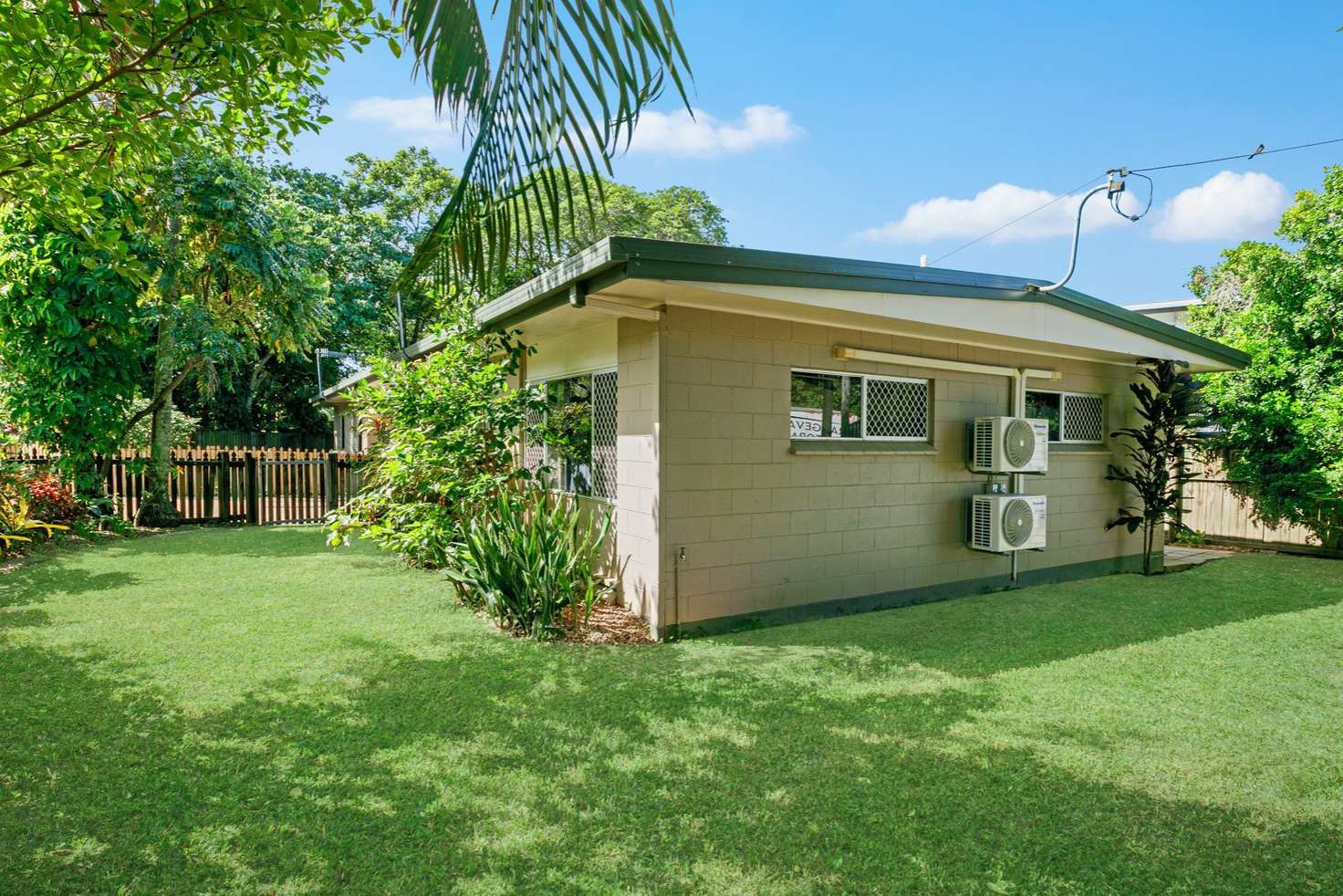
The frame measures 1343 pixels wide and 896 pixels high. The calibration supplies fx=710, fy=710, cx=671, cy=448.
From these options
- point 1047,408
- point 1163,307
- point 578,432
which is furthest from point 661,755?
point 1163,307

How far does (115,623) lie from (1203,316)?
51.8 ft

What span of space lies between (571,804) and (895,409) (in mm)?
4678

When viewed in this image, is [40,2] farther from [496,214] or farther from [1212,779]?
[1212,779]

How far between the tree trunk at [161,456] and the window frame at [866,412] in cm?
937

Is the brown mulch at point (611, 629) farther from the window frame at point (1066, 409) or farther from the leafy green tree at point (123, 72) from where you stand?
the window frame at point (1066, 409)

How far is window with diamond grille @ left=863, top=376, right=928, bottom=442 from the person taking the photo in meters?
6.18

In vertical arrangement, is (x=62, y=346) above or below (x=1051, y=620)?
above

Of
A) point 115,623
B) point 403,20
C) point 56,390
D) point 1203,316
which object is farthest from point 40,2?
point 1203,316

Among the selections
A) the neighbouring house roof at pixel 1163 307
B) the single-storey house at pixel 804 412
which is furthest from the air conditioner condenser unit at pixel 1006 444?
the neighbouring house roof at pixel 1163 307

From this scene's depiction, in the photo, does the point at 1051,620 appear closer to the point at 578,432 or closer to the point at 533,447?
the point at 578,432

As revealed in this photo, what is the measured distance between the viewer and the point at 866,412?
6145 mm

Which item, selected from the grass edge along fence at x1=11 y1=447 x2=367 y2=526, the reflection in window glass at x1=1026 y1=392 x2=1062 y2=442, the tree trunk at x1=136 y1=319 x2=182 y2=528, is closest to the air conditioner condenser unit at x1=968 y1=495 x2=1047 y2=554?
the reflection in window glass at x1=1026 y1=392 x2=1062 y2=442

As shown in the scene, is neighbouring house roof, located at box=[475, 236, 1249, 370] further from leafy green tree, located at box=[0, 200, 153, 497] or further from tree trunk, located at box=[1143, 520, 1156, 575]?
leafy green tree, located at box=[0, 200, 153, 497]

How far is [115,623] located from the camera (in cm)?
512
